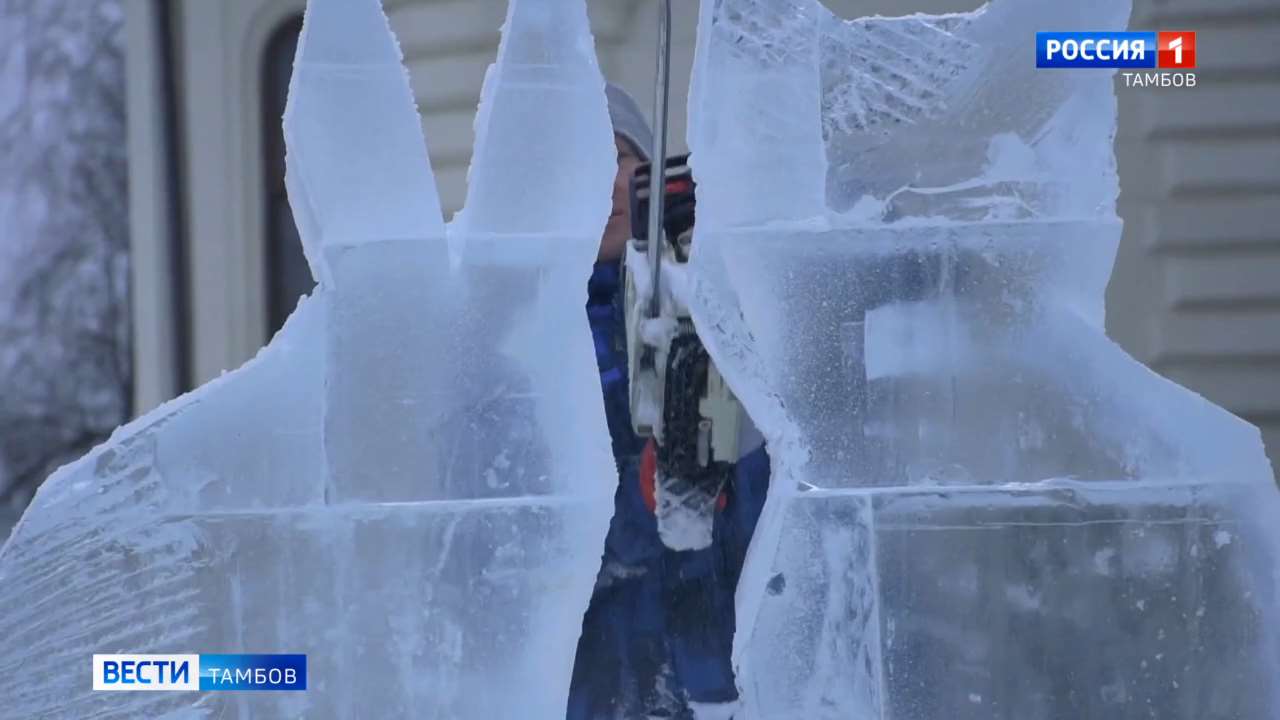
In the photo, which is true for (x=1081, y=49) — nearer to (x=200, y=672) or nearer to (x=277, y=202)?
(x=200, y=672)

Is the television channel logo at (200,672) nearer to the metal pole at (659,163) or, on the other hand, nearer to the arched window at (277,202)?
the metal pole at (659,163)

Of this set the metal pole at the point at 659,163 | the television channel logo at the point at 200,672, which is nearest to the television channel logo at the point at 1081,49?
the metal pole at the point at 659,163

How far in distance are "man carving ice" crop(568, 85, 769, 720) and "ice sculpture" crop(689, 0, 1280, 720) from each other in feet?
1.14

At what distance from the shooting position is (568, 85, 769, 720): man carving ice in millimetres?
1876

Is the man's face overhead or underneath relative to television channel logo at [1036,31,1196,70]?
underneath

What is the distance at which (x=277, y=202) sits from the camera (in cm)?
525

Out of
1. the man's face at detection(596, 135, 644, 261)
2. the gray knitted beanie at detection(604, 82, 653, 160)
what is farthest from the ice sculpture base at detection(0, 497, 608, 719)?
the gray knitted beanie at detection(604, 82, 653, 160)

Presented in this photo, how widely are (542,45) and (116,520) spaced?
2.68 ft

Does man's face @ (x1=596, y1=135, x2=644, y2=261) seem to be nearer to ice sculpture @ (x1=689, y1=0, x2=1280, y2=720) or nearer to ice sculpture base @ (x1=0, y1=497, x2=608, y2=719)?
ice sculpture @ (x1=689, y1=0, x2=1280, y2=720)

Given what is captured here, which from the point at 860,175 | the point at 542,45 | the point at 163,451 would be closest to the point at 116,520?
the point at 163,451

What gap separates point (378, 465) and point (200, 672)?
0.34 meters

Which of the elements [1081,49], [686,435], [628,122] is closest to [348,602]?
[686,435]

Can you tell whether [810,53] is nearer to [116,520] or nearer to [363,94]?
[363,94]

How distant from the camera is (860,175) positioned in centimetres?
157
